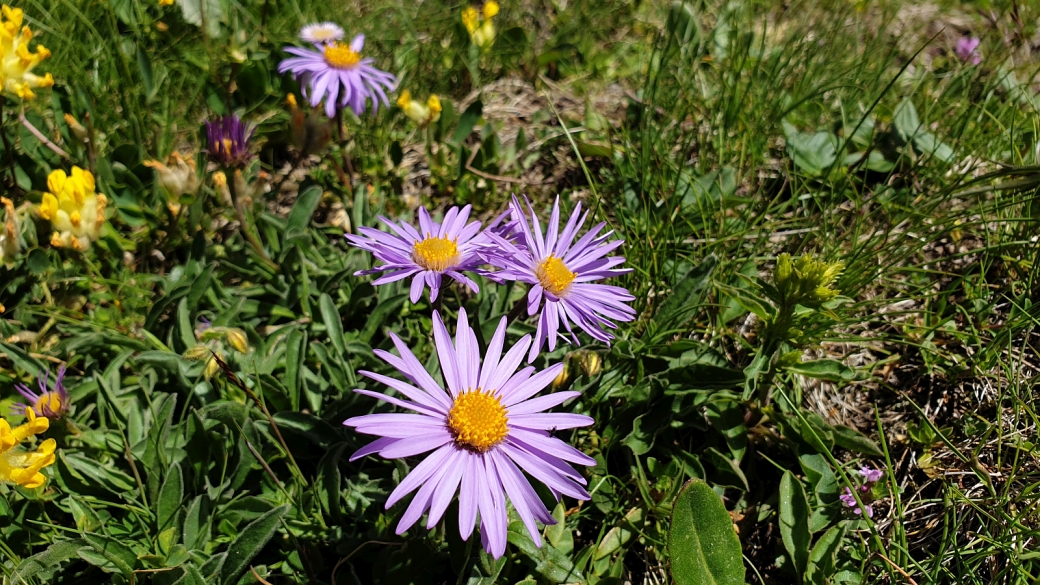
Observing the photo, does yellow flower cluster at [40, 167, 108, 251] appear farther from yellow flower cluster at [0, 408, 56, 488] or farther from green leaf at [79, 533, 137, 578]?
green leaf at [79, 533, 137, 578]

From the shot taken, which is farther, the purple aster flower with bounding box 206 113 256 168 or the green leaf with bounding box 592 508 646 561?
the purple aster flower with bounding box 206 113 256 168

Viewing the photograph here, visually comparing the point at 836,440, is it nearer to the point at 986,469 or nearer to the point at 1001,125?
the point at 986,469

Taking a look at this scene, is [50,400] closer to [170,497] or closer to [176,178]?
[170,497]

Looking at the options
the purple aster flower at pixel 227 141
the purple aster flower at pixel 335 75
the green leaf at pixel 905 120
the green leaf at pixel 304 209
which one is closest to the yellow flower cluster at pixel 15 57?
the purple aster flower at pixel 227 141

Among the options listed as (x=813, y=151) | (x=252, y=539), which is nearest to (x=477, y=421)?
(x=252, y=539)

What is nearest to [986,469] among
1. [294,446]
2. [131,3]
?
[294,446]

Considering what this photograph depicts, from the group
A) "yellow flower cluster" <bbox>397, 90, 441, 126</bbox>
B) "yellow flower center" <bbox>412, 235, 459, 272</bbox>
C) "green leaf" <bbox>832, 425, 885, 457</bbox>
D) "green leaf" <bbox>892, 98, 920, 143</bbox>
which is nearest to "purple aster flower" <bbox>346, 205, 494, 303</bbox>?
"yellow flower center" <bbox>412, 235, 459, 272</bbox>
